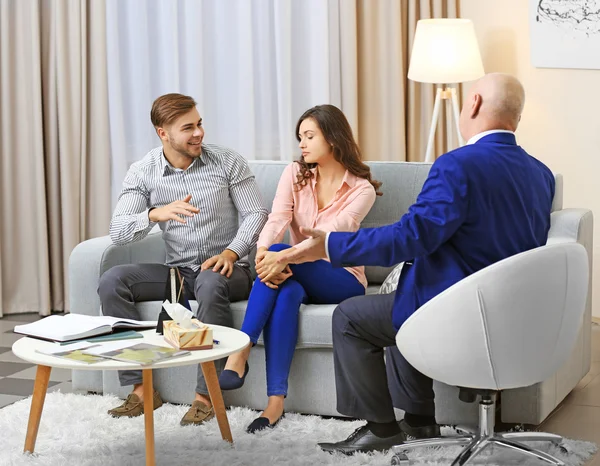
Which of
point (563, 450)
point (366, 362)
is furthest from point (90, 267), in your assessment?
point (563, 450)

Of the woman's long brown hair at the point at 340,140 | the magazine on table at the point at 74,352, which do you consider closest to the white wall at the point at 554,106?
the woman's long brown hair at the point at 340,140

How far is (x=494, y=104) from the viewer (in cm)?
255

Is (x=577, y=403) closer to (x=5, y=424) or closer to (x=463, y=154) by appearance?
(x=463, y=154)

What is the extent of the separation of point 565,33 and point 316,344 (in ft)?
7.89

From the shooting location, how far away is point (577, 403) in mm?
3260

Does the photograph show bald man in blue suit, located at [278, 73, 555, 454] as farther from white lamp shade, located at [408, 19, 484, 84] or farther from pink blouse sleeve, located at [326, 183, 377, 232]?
white lamp shade, located at [408, 19, 484, 84]

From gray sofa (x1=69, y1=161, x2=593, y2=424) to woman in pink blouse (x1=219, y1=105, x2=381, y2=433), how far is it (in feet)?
0.26

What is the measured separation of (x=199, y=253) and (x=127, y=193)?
0.35 m

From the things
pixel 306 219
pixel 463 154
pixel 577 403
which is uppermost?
pixel 463 154

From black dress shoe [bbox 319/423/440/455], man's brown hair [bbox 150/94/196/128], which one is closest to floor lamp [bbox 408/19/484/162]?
man's brown hair [bbox 150/94/196/128]

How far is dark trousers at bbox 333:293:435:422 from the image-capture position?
9.03 feet

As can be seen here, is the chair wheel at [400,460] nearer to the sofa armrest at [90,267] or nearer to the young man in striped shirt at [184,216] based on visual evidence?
the young man in striped shirt at [184,216]

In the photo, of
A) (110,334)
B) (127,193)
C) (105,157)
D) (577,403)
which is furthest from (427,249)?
(105,157)

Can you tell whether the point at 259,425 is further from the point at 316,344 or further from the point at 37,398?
the point at 37,398
